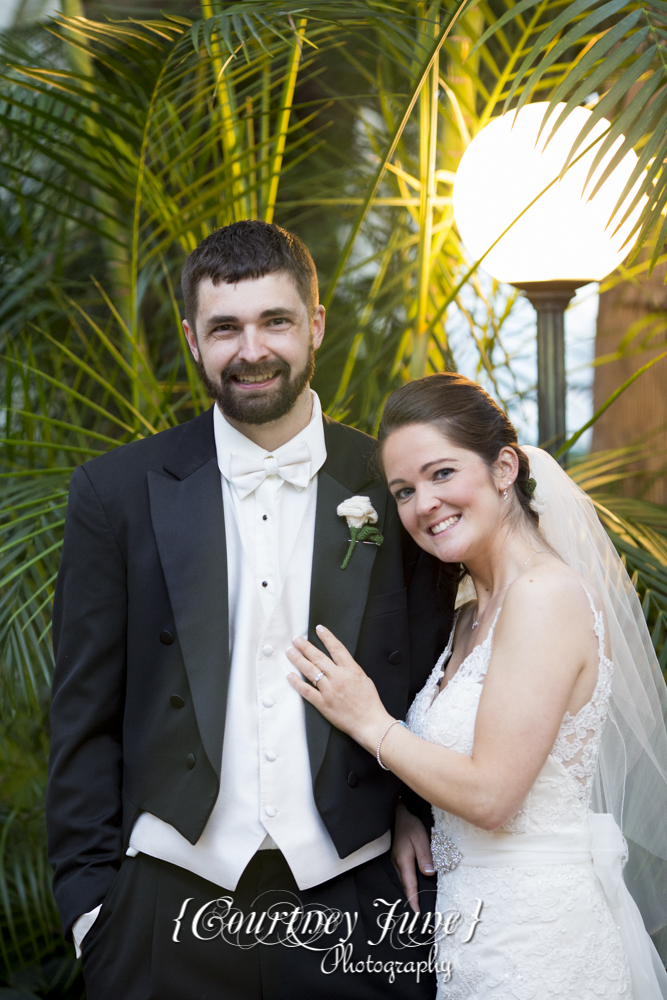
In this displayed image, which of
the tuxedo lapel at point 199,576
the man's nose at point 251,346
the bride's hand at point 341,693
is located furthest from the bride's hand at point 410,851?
the man's nose at point 251,346

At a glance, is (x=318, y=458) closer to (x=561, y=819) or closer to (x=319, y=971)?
(x=561, y=819)

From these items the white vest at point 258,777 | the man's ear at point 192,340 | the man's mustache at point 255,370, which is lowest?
the white vest at point 258,777

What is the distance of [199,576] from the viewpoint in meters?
1.61

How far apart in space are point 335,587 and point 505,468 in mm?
419

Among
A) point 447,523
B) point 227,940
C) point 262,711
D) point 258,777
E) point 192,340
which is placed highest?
point 192,340

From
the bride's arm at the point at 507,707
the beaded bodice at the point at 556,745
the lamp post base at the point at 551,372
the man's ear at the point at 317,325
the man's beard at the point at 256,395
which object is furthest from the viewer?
the lamp post base at the point at 551,372

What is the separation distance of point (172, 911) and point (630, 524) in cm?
159

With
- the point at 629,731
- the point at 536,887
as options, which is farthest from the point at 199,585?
the point at 629,731

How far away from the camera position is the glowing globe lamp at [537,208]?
81.4 inches

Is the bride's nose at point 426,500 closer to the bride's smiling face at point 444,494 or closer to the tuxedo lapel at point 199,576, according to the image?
the bride's smiling face at point 444,494

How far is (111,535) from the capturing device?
1648 millimetres

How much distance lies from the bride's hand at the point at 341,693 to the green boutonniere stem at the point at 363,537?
185 mm

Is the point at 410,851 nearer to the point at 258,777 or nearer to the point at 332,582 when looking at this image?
the point at 258,777

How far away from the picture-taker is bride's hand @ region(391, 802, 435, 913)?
5.55 feet
